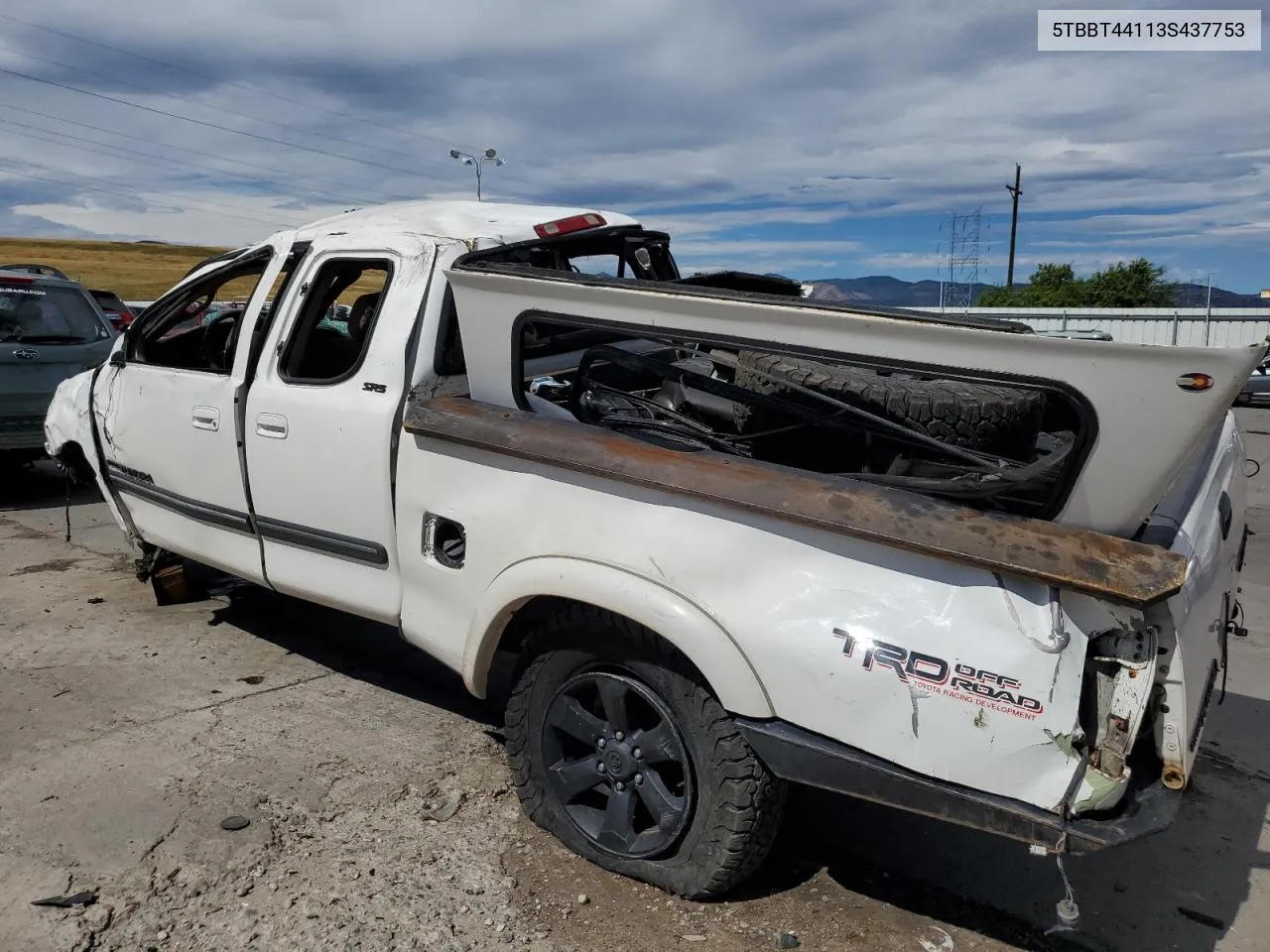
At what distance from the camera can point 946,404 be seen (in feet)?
9.53

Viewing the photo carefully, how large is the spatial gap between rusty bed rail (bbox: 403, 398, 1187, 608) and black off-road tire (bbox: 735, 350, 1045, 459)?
0.49m

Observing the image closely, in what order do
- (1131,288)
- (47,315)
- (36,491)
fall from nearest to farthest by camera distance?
(47,315) < (36,491) < (1131,288)

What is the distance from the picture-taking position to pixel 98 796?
11.3 ft

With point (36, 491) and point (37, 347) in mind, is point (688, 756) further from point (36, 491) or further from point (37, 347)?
point (36, 491)

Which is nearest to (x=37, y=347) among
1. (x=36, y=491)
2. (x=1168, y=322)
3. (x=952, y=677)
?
(x=36, y=491)

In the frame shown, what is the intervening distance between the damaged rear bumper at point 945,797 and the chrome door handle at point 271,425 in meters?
2.23

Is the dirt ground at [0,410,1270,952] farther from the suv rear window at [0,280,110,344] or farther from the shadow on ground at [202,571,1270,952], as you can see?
the suv rear window at [0,280,110,344]

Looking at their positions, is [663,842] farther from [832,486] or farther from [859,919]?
[832,486]

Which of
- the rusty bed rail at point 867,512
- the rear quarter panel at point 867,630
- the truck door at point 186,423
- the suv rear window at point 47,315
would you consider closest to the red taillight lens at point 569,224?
the truck door at point 186,423

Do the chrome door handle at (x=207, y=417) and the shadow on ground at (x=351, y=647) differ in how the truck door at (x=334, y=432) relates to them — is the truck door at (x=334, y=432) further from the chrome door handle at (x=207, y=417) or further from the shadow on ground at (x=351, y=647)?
the shadow on ground at (x=351, y=647)

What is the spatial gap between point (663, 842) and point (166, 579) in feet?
12.5

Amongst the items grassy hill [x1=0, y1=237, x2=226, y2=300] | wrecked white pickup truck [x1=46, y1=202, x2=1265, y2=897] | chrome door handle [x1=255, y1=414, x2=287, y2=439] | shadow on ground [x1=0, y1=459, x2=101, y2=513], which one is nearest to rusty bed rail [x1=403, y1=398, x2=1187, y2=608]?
wrecked white pickup truck [x1=46, y1=202, x2=1265, y2=897]

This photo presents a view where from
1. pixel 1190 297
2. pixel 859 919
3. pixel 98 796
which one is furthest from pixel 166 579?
pixel 1190 297

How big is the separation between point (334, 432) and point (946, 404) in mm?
2181
